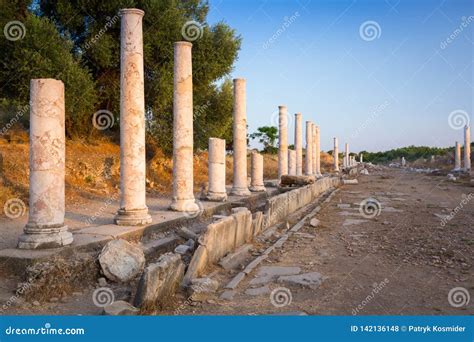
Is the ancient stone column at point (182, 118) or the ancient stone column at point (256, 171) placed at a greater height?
the ancient stone column at point (182, 118)

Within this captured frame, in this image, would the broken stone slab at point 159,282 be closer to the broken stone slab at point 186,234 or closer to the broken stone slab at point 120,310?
the broken stone slab at point 120,310

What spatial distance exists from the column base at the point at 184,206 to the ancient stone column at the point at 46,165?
14.6 feet

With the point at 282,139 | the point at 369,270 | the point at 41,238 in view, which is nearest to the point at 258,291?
the point at 369,270

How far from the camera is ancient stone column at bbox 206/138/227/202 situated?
14.3m

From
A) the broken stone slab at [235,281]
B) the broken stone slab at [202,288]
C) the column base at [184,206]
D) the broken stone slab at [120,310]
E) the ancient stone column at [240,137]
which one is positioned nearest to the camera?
the broken stone slab at [120,310]

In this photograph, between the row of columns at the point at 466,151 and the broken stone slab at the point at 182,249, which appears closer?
the broken stone slab at the point at 182,249

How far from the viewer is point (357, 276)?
6645mm

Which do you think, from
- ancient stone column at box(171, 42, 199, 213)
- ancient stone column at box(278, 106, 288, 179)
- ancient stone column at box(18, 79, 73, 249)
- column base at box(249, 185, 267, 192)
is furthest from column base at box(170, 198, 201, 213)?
ancient stone column at box(278, 106, 288, 179)

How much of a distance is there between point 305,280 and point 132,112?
212 inches

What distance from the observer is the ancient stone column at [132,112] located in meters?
9.46

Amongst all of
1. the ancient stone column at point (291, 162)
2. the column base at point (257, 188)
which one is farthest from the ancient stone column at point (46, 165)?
the ancient stone column at point (291, 162)

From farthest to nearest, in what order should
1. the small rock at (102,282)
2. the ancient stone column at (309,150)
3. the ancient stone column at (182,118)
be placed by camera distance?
the ancient stone column at (309,150), the ancient stone column at (182,118), the small rock at (102,282)

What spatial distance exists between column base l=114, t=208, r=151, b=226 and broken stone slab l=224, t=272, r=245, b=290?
3.23 meters

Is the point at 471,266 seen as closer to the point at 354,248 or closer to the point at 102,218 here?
the point at 354,248
